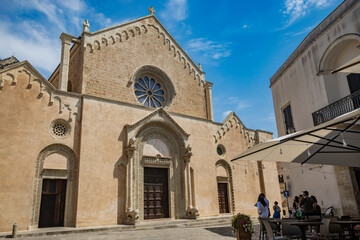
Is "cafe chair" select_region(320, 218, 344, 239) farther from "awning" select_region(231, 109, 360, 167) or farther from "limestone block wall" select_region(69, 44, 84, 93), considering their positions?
"limestone block wall" select_region(69, 44, 84, 93)

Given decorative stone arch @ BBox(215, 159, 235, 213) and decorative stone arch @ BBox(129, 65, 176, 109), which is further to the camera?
decorative stone arch @ BBox(215, 159, 235, 213)

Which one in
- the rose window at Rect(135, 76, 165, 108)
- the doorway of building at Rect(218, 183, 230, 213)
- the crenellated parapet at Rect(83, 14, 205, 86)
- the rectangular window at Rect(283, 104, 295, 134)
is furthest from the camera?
the rectangular window at Rect(283, 104, 295, 134)

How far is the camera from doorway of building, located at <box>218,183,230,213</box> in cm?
1869

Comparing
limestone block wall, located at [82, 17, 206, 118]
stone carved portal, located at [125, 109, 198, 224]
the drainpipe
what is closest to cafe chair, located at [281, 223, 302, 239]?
stone carved portal, located at [125, 109, 198, 224]

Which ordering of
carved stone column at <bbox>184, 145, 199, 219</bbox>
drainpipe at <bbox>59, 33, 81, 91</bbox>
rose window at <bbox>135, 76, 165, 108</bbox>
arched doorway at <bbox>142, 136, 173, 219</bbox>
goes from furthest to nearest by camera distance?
rose window at <bbox>135, 76, 165, 108</bbox> → carved stone column at <bbox>184, 145, 199, 219</bbox> → arched doorway at <bbox>142, 136, 173, 219</bbox> → drainpipe at <bbox>59, 33, 81, 91</bbox>

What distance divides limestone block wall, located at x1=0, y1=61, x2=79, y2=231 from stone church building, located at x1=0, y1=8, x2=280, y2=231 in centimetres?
4

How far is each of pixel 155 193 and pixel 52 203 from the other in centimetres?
525

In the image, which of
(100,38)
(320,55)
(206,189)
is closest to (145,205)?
(206,189)

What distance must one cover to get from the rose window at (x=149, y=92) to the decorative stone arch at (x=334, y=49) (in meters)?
9.60

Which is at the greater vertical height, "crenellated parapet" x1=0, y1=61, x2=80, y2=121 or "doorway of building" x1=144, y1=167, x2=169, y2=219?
"crenellated parapet" x1=0, y1=61, x2=80, y2=121

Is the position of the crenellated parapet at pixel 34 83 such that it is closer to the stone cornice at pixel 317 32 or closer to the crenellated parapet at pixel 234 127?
the crenellated parapet at pixel 234 127

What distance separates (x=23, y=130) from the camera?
12.6 meters

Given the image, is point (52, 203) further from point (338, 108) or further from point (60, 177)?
point (338, 108)

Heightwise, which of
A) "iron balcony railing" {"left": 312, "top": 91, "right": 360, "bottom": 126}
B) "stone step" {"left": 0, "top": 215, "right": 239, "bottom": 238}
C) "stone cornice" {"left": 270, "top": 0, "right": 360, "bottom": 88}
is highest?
"stone cornice" {"left": 270, "top": 0, "right": 360, "bottom": 88}
